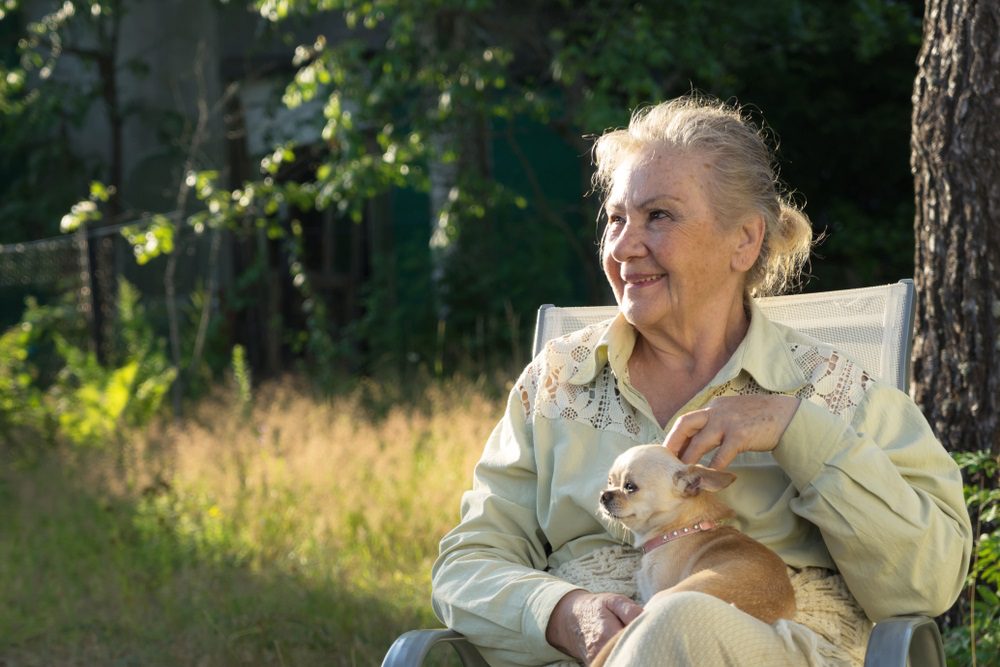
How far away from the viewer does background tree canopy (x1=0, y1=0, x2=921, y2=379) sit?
29.5ft

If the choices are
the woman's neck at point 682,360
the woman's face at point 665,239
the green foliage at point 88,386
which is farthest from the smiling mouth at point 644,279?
the green foliage at point 88,386

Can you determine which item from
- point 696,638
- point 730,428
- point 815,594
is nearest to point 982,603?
point 815,594

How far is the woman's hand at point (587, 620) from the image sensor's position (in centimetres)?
265

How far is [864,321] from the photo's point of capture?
3445 mm

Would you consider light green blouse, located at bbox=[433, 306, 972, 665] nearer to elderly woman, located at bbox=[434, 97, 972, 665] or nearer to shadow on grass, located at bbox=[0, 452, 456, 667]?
elderly woman, located at bbox=[434, 97, 972, 665]

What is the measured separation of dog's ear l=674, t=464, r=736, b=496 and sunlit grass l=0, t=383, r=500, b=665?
197 cm

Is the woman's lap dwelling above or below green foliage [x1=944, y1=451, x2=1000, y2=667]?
above

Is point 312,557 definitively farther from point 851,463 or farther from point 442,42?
point 442,42

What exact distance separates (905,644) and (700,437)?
0.54 meters

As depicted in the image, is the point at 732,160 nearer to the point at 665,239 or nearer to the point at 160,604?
the point at 665,239

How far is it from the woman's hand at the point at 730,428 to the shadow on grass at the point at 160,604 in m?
2.09

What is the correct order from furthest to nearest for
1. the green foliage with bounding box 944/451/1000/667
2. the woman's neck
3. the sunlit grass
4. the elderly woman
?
the sunlit grass, the green foliage with bounding box 944/451/1000/667, the woman's neck, the elderly woman

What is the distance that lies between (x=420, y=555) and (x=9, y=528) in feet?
7.32

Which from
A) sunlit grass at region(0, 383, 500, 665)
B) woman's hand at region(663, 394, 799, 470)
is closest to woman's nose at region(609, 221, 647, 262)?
woman's hand at region(663, 394, 799, 470)
